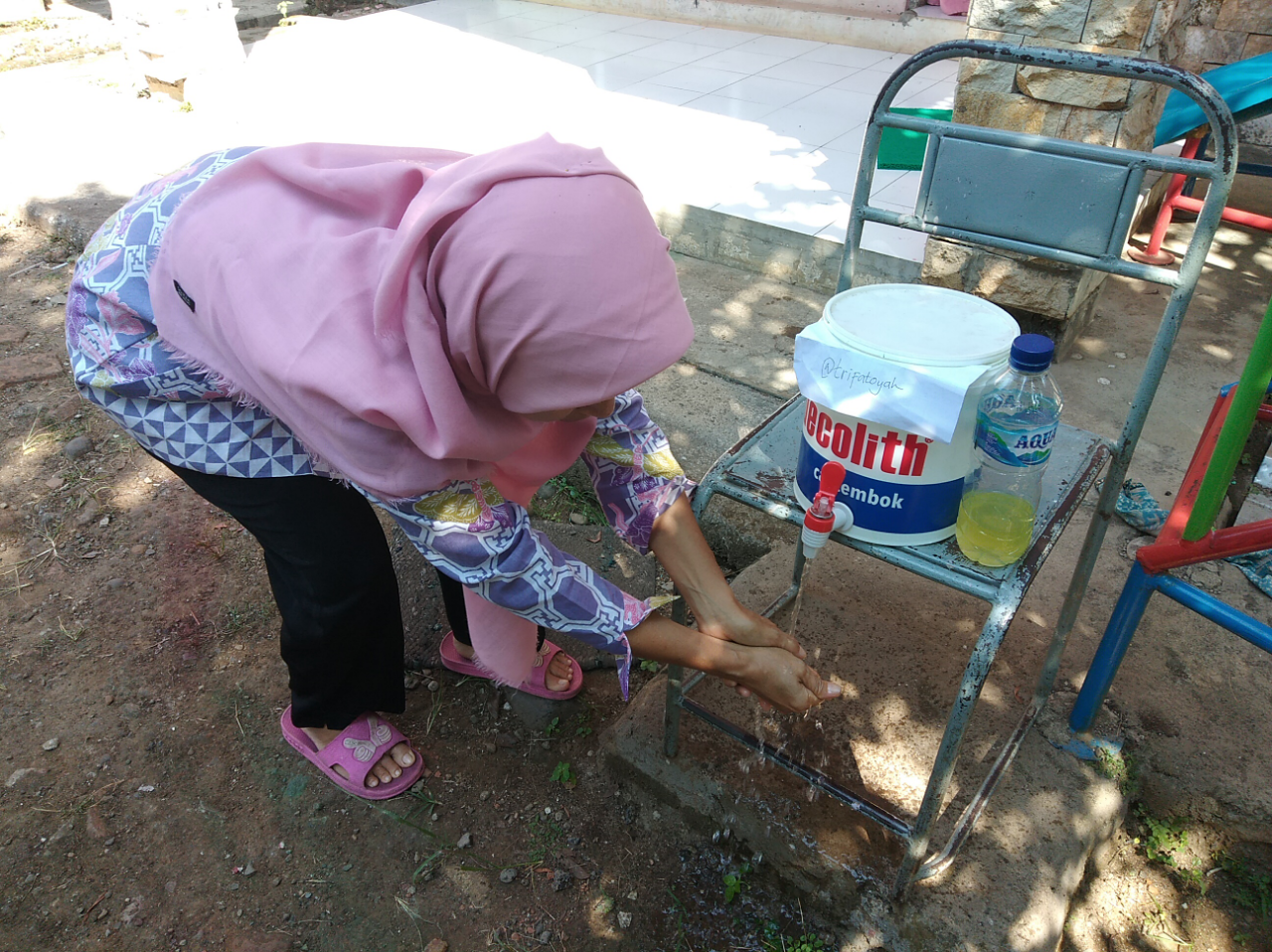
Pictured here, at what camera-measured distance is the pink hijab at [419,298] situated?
1173 mm

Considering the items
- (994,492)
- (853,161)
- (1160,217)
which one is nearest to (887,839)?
(994,492)

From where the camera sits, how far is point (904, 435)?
4.14ft

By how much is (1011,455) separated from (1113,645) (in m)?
0.72

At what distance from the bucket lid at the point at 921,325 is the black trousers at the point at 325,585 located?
38.5 inches

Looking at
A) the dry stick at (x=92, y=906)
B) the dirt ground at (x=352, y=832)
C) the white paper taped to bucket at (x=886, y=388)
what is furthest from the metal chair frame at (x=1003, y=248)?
the dry stick at (x=92, y=906)

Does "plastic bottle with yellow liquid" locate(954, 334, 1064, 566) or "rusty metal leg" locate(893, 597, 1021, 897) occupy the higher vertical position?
"plastic bottle with yellow liquid" locate(954, 334, 1064, 566)

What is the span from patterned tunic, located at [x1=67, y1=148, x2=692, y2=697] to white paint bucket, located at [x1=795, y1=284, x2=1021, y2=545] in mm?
426

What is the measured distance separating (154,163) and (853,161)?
3902 millimetres

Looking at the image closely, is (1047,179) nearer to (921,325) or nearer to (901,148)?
(921,325)

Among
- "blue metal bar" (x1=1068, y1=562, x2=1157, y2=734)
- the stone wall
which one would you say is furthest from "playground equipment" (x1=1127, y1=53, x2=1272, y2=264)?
"blue metal bar" (x1=1068, y1=562, x2=1157, y2=734)

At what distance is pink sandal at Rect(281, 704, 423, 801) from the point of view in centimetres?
201

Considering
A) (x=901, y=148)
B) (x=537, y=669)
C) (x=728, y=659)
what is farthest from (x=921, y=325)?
(x=901, y=148)

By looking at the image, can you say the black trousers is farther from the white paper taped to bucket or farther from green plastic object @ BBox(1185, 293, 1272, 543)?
green plastic object @ BBox(1185, 293, 1272, 543)

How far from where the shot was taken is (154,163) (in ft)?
16.6
